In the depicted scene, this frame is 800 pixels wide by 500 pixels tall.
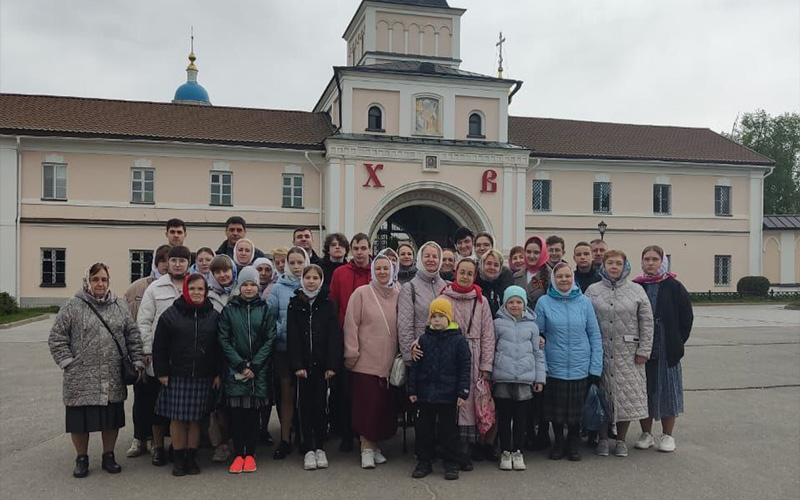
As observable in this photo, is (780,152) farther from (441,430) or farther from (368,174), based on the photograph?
(441,430)

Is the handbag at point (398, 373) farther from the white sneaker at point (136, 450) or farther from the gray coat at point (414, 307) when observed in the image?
the white sneaker at point (136, 450)

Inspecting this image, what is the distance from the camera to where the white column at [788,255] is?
32938 millimetres

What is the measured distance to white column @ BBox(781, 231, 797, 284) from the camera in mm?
32938

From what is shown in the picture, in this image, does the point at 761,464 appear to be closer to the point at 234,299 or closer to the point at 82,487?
the point at 234,299

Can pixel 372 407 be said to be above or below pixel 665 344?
below

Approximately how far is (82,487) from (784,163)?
196 ft

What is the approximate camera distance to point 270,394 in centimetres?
609

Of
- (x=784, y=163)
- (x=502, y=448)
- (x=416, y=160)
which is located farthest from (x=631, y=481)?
(x=784, y=163)

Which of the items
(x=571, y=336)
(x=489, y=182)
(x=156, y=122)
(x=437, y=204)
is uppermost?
(x=156, y=122)

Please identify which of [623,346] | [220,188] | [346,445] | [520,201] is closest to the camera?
[623,346]

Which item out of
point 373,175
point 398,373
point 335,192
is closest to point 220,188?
point 335,192

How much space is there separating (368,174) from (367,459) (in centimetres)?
2121

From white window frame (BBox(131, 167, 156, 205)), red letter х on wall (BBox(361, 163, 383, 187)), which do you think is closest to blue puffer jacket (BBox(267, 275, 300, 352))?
red letter х on wall (BBox(361, 163, 383, 187))

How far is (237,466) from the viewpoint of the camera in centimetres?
580
